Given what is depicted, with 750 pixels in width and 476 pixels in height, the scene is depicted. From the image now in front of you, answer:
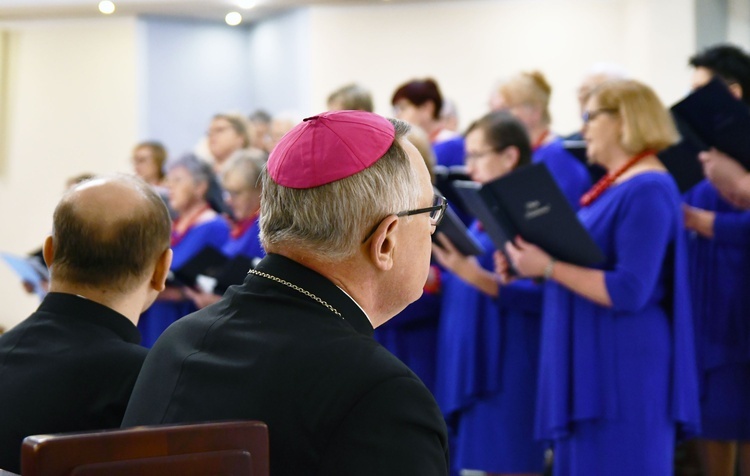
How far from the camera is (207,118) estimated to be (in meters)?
11.7

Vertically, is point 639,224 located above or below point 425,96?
below

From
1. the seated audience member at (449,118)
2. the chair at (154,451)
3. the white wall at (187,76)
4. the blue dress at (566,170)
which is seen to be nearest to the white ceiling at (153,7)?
the white wall at (187,76)

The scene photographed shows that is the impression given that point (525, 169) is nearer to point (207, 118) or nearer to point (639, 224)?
point (639, 224)

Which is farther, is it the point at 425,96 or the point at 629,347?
the point at 425,96

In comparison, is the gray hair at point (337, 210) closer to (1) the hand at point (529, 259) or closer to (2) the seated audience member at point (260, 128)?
(1) the hand at point (529, 259)

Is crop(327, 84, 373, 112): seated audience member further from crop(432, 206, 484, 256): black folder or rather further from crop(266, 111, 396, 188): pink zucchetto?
crop(266, 111, 396, 188): pink zucchetto

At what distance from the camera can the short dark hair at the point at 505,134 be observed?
168 inches

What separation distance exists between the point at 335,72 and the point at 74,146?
3.11m

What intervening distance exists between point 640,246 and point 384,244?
198 centimetres

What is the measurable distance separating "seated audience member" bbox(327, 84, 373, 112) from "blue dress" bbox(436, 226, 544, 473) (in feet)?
4.20

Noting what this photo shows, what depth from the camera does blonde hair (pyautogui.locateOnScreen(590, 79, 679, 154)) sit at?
12.2 ft

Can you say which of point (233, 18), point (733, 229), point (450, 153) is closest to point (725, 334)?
point (733, 229)

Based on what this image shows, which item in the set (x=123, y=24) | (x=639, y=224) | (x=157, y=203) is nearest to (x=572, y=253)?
(x=639, y=224)

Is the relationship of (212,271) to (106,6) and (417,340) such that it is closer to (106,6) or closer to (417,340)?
(417,340)
